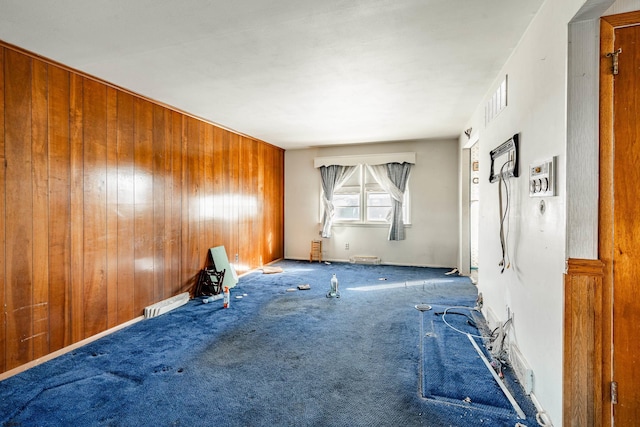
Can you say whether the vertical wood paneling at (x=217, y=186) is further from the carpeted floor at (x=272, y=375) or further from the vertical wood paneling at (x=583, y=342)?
the vertical wood paneling at (x=583, y=342)

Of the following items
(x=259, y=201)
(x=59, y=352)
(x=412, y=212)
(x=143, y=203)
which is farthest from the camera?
(x=412, y=212)

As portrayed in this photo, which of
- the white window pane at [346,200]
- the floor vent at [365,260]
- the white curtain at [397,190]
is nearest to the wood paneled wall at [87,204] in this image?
the white window pane at [346,200]

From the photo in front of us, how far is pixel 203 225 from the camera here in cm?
444

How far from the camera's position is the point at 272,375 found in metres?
2.25

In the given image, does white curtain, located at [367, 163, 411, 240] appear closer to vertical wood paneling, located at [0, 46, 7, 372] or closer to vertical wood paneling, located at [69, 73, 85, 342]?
vertical wood paneling, located at [69, 73, 85, 342]

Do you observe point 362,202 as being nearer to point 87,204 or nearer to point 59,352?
point 87,204

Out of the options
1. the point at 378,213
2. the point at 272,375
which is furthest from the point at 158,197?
the point at 378,213

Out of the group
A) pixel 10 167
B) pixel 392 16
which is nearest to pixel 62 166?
pixel 10 167

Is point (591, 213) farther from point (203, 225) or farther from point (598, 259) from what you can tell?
point (203, 225)

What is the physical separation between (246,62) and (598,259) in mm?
2716

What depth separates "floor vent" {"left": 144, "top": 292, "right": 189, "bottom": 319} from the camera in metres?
3.43

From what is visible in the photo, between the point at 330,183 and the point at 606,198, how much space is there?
5.17m

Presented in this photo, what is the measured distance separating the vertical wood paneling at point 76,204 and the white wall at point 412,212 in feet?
14.4

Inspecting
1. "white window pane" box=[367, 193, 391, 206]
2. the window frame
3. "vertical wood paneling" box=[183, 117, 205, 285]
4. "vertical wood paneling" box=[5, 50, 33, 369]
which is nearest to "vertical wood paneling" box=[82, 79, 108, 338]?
"vertical wood paneling" box=[5, 50, 33, 369]
